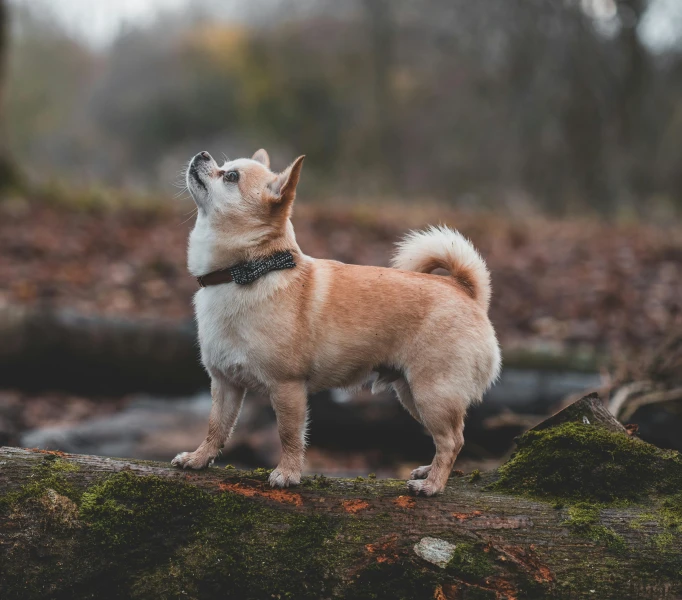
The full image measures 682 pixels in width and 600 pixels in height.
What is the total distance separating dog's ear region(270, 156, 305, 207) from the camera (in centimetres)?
317

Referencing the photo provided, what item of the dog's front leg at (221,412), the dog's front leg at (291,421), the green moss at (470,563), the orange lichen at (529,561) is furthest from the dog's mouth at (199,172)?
the orange lichen at (529,561)

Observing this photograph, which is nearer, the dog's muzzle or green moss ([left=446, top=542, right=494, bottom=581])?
green moss ([left=446, top=542, right=494, bottom=581])

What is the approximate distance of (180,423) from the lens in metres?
6.59

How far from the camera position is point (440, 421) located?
10.4 ft

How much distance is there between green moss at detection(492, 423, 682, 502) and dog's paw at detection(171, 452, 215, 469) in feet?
Result: 4.30

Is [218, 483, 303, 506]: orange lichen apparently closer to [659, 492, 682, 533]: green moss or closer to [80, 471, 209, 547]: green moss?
[80, 471, 209, 547]: green moss

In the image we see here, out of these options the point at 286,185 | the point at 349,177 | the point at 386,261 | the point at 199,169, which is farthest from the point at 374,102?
the point at 286,185

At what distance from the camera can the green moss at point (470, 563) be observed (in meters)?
2.66

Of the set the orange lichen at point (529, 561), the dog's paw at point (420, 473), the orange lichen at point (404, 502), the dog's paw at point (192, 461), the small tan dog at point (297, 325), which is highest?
the small tan dog at point (297, 325)

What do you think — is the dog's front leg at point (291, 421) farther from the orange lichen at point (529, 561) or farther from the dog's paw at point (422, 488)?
the orange lichen at point (529, 561)

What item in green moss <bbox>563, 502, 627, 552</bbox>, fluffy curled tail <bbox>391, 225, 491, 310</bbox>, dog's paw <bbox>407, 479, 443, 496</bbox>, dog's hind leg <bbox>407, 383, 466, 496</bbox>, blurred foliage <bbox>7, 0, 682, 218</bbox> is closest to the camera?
green moss <bbox>563, 502, 627, 552</bbox>

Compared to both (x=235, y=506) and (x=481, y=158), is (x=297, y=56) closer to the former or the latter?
(x=481, y=158)

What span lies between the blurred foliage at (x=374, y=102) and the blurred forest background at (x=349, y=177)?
6 centimetres

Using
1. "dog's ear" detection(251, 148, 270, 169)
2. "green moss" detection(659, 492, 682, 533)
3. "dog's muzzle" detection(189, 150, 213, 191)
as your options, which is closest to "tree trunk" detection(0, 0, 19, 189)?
"dog's ear" detection(251, 148, 270, 169)
